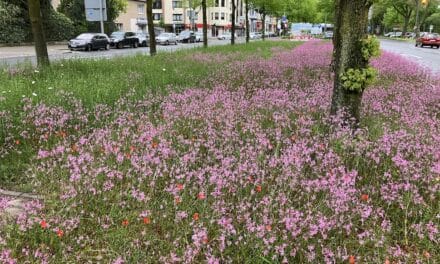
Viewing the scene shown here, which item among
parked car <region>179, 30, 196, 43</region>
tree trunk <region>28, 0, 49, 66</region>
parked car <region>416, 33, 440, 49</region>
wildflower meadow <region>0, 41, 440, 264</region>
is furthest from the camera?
parked car <region>179, 30, 196, 43</region>

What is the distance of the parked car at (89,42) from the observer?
35291 millimetres

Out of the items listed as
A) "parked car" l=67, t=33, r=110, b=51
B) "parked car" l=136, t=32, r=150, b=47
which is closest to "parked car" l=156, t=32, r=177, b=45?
"parked car" l=136, t=32, r=150, b=47

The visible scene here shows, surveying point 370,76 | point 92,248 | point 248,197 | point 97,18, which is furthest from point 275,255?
point 97,18

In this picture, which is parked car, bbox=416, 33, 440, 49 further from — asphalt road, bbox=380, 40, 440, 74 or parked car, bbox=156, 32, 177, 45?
parked car, bbox=156, 32, 177, 45

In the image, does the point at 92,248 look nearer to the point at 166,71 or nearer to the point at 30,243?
the point at 30,243

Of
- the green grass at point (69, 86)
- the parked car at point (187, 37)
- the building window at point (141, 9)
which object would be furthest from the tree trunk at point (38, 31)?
the building window at point (141, 9)

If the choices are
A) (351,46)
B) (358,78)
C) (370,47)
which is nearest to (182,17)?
(351,46)

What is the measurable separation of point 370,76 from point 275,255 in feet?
12.8

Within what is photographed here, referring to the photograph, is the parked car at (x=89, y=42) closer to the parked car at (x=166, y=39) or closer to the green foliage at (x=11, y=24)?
the green foliage at (x=11, y=24)

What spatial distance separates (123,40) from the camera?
140ft

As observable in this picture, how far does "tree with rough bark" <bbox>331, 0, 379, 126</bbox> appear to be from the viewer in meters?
5.94

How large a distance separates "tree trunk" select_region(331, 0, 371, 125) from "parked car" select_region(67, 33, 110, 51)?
3270 centimetres

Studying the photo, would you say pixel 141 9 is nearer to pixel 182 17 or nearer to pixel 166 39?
pixel 182 17

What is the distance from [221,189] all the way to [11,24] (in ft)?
126
